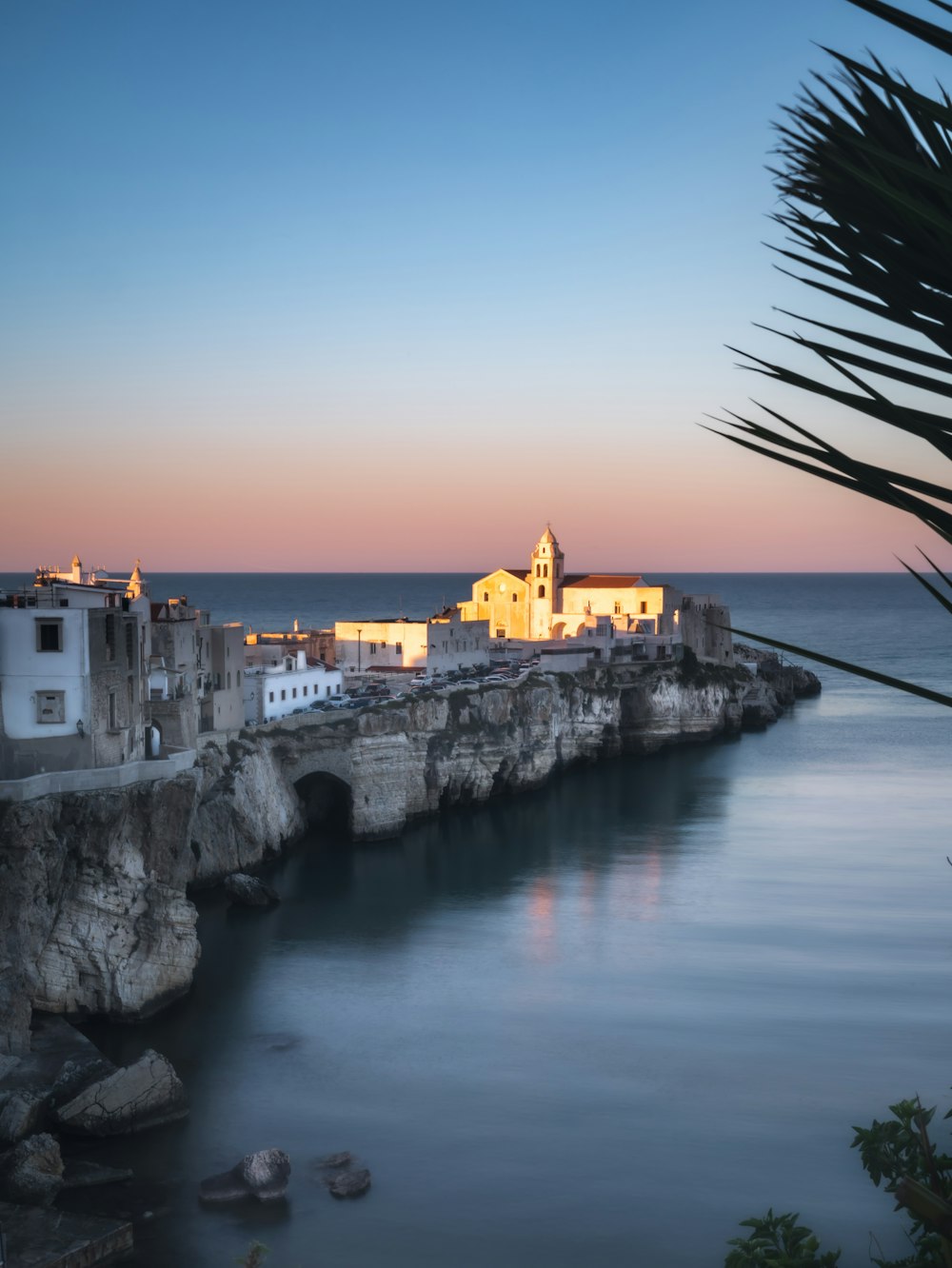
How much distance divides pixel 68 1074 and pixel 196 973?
6.16 m

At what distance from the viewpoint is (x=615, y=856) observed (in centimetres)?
3453

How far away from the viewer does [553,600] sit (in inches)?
2520

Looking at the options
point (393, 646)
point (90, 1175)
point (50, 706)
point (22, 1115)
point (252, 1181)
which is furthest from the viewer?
point (393, 646)

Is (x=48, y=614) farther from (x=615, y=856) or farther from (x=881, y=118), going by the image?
(x=881, y=118)

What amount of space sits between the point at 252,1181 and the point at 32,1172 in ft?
8.69

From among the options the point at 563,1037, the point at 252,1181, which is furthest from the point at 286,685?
the point at 252,1181

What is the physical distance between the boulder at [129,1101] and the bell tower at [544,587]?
46.4 metres

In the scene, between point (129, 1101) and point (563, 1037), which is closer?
point (129, 1101)

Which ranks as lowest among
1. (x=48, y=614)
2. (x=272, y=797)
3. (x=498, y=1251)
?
(x=498, y=1251)

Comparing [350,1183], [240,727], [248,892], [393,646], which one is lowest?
[350,1183]

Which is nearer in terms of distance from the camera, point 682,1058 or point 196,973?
point 682,1058

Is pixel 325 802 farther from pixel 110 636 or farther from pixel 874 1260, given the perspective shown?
pixel 874 1260

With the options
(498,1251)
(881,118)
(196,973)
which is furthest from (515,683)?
(881,118)

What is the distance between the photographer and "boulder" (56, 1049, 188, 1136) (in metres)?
17.1
